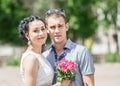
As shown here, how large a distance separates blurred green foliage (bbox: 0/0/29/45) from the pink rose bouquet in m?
33.7

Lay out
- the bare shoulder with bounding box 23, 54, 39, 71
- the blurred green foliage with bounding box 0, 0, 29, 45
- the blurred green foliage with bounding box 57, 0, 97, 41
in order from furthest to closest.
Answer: the blurred green foliage with bounding box 0, 0, 29, 45
the blurred green foliage with bounding box 57, 0, 97, 41
the bare shoulder with bounding box 23, 54, 39, 71

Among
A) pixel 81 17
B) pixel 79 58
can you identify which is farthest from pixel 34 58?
pixel 81 17

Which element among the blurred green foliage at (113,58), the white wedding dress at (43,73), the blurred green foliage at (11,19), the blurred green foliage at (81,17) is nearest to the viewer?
the white wedding dress at (43,73)

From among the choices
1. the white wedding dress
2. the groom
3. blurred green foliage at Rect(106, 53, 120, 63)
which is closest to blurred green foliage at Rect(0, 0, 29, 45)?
blurred green foliage at Rect(106, 53, 120, 63)

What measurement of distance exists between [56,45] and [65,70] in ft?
1.14

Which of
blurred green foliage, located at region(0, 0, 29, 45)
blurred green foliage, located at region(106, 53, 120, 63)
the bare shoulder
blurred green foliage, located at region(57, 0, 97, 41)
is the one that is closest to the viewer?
the bare shoulder

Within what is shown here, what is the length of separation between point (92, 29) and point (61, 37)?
107 feet

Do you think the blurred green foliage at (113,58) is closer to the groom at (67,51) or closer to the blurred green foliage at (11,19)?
the blurred green foliage at (11,19)

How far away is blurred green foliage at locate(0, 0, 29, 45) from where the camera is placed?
125ft

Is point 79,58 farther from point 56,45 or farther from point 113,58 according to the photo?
point 113,58

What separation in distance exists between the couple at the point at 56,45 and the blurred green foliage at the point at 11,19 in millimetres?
33510

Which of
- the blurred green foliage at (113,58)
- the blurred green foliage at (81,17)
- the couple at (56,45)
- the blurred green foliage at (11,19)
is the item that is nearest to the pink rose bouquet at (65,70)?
the couple at (56,45)

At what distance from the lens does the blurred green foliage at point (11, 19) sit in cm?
3809

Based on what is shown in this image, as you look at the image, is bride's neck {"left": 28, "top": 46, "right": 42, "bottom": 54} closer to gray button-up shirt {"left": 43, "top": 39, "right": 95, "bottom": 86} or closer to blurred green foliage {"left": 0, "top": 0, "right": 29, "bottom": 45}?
gray button-up shirt {"left": 43, "top": 39, "right": 95, "bottom": 86}
